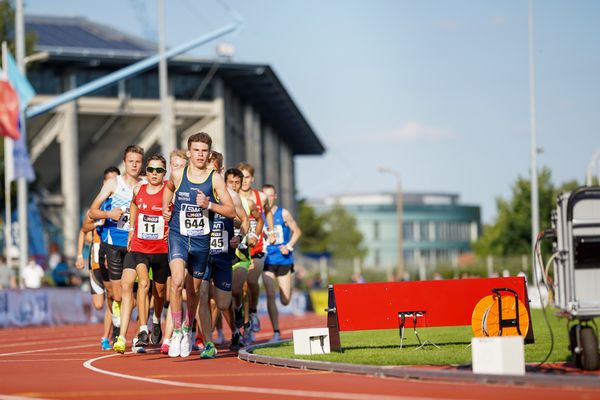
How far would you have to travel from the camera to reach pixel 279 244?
66.0ft

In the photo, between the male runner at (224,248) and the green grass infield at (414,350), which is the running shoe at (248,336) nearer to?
the green grass infield at (414,350)

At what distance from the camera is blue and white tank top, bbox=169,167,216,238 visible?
47.8 feet

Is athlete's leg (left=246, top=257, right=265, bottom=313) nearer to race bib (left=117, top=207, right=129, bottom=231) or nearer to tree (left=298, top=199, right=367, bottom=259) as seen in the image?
race bib (left=117, top=207, right=129, bottom=231)

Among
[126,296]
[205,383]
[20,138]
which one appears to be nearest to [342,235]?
[20,138]

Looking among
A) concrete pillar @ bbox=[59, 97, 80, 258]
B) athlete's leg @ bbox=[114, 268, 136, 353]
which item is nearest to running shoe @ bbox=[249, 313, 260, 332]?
athlete's leg @ bbox=[114, 268, 136, 353]

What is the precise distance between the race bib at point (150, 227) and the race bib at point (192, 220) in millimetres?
1360

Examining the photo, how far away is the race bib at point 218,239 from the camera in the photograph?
15.1 m

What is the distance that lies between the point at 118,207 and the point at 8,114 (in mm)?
21857

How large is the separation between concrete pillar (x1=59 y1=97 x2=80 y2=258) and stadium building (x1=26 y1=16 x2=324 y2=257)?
0.05 m

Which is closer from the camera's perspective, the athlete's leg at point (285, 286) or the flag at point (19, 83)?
the athlete's leg at point (285, 286)

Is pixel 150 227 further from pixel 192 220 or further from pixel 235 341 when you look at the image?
pixel 235 341

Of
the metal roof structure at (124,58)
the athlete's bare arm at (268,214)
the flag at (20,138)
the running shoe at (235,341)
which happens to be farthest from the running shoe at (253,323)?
the metal roof structure at (124,58)

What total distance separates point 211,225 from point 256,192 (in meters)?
3.98

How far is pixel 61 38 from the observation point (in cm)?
7150
